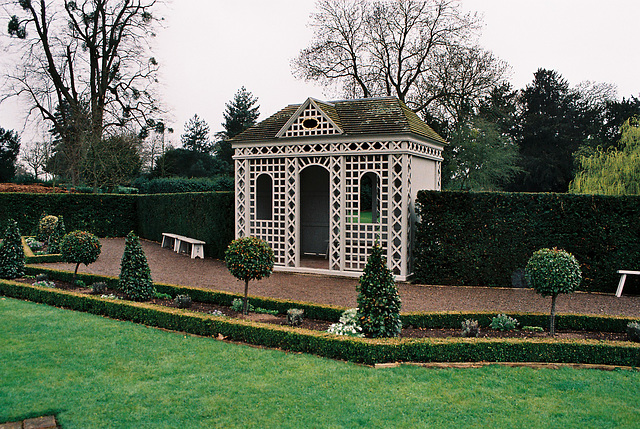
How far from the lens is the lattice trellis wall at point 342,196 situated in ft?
42.2

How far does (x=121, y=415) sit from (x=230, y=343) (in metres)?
2.57

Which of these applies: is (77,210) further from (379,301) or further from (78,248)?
(379,301)

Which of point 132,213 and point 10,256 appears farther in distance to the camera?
point 132,213

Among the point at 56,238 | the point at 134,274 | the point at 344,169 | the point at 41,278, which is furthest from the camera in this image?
the point at 56,238

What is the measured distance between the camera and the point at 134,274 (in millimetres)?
9781

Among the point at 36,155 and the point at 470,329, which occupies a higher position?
the point at 36,155

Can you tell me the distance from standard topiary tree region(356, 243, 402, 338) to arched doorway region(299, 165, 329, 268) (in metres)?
9.76

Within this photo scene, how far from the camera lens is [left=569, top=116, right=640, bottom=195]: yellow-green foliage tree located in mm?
19719

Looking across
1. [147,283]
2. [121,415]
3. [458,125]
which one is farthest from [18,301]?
[458,125]

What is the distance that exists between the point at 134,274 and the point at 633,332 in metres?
8.73

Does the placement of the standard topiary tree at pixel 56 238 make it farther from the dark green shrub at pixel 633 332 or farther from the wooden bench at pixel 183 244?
the dark green shrub at pixel 633 332

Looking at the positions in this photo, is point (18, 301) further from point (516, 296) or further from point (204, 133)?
point (204, 133)

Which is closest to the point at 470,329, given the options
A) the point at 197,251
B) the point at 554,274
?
the point at 554,274

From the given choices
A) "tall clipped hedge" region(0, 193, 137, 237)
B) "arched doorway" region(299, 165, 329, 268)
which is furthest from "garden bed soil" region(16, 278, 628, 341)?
"tall clipped hedge" region(0, 193, 137, 237)
